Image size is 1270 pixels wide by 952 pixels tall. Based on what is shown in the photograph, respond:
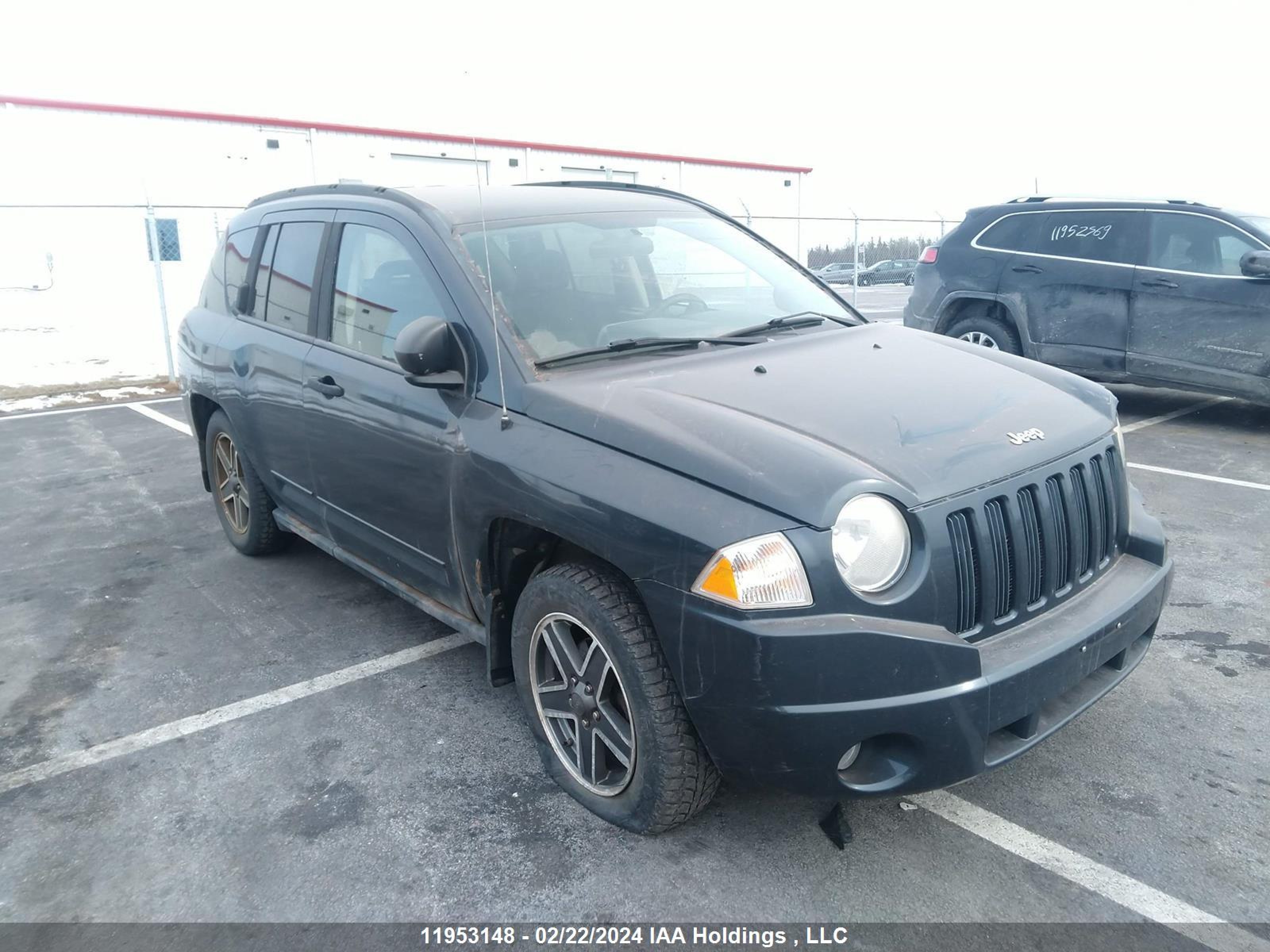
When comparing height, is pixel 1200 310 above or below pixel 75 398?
above

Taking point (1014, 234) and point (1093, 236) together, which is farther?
point (1014, 234)

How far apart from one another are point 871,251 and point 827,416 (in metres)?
18.4

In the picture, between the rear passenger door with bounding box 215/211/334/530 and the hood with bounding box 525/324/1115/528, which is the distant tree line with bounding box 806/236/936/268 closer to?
the rear passenger door with bounding box 215/211/334/530

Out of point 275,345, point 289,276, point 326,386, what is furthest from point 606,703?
point 289,276

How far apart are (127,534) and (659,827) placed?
15.0 feet

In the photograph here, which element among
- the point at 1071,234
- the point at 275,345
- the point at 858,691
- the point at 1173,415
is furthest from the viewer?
the point at 1173,415

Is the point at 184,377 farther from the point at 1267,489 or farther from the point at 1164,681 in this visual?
the point at 1267,489

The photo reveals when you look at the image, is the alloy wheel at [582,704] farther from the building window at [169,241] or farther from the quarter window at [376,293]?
the building window at [169,241]

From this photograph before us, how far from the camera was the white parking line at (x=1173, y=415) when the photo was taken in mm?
8016

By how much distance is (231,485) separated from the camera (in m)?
5.39

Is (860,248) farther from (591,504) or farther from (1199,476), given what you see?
(591,504)

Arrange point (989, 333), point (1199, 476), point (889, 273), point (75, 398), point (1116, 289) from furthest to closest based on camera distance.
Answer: point (889, 273)
point (75, 398)
point (989, 333)
point (1116, 289)
point (1199, 476)

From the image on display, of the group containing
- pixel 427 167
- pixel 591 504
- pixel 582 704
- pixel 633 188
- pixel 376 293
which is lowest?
pixel 582 704

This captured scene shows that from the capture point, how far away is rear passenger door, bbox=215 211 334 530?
4254 millimetres
